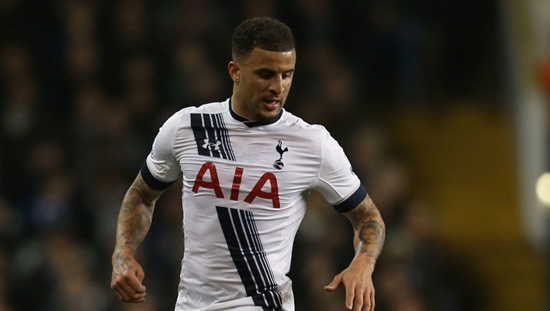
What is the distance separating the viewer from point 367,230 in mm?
5566

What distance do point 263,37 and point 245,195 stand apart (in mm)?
733

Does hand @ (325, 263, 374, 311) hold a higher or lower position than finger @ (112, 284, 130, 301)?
higher

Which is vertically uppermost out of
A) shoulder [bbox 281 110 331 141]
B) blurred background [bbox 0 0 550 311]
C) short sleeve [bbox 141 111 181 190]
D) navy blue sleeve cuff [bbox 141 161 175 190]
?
shoulder [bbox 281 110 331 141]

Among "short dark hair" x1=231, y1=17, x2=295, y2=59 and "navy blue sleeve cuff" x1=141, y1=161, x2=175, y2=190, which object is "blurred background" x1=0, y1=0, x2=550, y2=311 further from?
"short dark hair" x1=231, y1=17, x2=295, y2=59

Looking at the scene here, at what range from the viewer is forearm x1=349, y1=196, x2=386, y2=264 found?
5.49 meters

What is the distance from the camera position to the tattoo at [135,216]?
223 inches

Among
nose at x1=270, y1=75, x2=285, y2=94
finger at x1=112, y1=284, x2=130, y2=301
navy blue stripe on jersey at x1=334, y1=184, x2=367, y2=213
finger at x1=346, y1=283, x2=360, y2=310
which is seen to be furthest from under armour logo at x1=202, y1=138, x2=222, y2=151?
finger at x1=346, y1=283, x2=360, y2=310

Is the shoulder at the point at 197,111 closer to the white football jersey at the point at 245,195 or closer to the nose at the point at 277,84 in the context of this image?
the white football jersey at the point at 245,195

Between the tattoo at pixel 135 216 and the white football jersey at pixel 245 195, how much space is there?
0.32 m

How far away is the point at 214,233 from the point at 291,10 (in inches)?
289

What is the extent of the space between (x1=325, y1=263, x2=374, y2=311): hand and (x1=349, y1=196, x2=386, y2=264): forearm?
0.23 meters

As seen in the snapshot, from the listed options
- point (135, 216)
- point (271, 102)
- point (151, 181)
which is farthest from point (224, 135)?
point (135, 216)

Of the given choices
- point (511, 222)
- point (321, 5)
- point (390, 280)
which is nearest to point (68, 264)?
point (390, 280)

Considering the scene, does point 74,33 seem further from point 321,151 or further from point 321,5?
point 321,151
